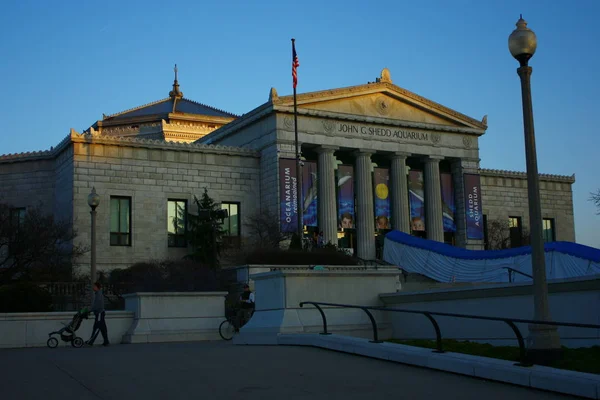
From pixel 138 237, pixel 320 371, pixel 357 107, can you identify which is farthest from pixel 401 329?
pixel 357 107

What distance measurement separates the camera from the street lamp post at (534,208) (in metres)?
11.4

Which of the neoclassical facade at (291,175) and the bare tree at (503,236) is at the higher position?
the neoclassical facade at (291,175)

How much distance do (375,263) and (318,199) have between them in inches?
346

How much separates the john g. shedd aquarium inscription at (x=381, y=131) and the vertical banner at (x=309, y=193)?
127 inches

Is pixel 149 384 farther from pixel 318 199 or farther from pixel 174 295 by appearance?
pixel 318 199

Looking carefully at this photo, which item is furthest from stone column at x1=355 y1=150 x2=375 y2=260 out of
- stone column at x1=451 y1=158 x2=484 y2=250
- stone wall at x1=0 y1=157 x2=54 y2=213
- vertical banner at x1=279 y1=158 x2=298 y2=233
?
stone wall at x1=0 y1=157 x2=54 y2=213

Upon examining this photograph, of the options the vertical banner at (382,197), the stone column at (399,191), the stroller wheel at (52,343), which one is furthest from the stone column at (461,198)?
the stroller wheel at (52,343)

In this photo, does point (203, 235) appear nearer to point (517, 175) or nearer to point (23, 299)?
point (23, 299)

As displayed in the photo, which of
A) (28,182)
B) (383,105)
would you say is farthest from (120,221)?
(383,105)

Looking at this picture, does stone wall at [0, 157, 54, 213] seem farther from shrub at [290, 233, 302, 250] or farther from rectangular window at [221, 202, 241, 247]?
shrub at [290, 233, 302, 250]

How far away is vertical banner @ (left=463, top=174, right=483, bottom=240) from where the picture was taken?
54906 millimetres

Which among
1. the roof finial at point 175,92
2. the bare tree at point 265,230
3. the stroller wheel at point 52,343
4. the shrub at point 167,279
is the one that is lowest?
the stroller wheel at point 52,343

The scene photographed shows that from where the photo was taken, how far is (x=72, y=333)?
20.1 m

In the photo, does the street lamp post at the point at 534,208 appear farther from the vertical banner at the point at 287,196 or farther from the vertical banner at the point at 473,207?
the vertical banner at the point at 473,207
